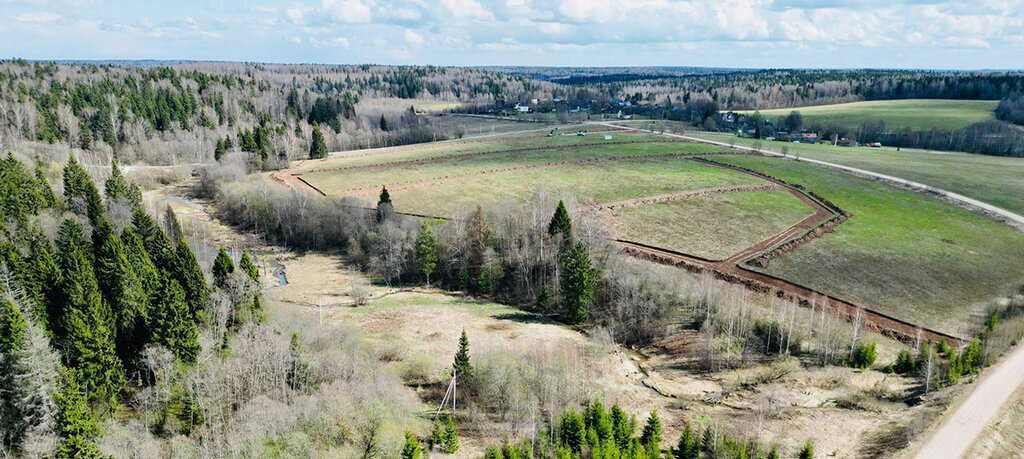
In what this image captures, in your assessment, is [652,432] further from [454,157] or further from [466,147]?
[466,147]

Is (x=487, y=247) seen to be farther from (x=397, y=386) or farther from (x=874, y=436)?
(x=874, y=436)

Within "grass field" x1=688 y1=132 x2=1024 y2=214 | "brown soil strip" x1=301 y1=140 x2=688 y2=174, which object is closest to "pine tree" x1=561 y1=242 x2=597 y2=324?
"grass field" x1=688 y1=132 x2=1024 y2=214

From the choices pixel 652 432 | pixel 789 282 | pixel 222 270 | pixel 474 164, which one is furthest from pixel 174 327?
pixel 474 164

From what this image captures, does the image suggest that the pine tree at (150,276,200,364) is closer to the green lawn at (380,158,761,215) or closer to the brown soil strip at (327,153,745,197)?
the green lawn at (380,158,761,215)

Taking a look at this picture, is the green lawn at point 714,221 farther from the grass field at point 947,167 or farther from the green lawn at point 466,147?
the green lawn at point 466,147

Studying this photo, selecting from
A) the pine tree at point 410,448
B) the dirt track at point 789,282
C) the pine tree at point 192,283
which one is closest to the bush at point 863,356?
the dirt track at point 789,282
